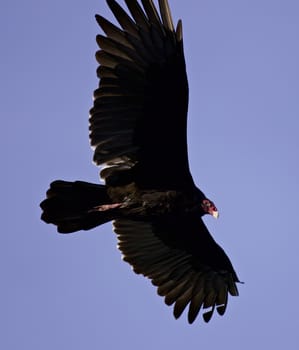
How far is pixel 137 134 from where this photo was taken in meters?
9.16

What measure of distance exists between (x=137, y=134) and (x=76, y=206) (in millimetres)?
927

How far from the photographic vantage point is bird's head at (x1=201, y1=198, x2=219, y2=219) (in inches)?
360

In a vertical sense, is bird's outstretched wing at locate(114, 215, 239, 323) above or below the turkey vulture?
below

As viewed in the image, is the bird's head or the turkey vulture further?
the bird's head

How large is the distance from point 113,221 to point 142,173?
3.16ft

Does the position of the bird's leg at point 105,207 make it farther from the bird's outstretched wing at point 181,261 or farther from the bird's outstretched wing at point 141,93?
the bird's outstretched wing at point 181,261

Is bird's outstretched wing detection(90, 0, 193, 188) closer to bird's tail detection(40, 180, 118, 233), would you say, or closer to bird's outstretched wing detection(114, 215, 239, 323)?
bird's tail detection(40, 180, 118, 233)

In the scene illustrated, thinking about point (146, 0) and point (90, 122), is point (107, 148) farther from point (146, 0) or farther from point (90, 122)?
point (146, 0)

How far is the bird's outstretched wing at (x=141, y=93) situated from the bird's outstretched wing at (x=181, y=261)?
3.14 ft

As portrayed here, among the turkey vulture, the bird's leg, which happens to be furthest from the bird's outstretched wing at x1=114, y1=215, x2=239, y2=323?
the bird's leg

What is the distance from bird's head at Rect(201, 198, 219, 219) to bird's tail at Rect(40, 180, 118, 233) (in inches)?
34.0

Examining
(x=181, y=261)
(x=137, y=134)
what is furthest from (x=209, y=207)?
(x=181, y=261)

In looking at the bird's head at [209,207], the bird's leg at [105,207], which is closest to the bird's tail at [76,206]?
the bird's leg at [105,207]

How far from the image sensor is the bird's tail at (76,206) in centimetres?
894
